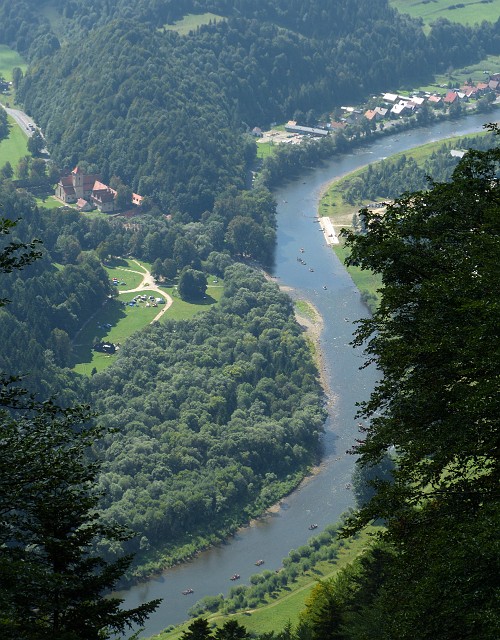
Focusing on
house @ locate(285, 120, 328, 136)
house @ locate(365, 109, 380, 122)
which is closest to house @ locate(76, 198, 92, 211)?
house @ locate(285, 120, 328, 136)

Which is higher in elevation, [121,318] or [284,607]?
[284,607]

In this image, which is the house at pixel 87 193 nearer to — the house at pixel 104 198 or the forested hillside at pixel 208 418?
the house at pixel 104 198

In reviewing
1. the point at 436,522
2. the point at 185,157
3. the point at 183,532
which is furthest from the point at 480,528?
the point at 185,157

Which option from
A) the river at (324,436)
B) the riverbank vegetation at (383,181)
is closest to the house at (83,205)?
the river at (324,436)

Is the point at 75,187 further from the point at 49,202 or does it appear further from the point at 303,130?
the point at 303,130

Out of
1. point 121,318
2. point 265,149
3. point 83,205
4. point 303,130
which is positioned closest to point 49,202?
point 83,205
